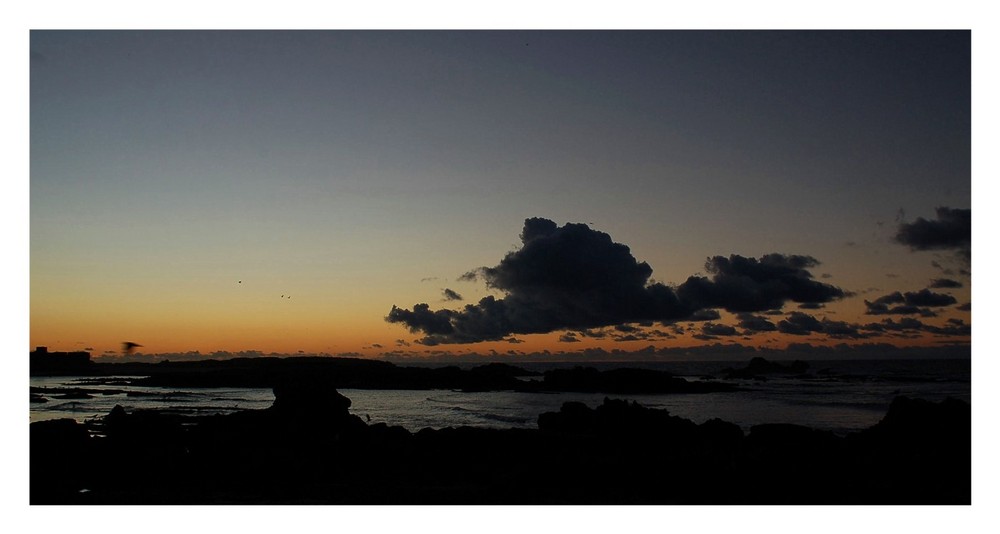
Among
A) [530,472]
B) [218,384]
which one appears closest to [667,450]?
[530,472]

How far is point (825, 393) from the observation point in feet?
258

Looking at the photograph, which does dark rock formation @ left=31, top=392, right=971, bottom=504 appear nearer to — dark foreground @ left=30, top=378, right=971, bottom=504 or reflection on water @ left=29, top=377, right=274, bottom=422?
dark foreground @ left=30, top=378, right=971, bottom=504

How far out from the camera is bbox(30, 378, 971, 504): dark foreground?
1800 centimetres

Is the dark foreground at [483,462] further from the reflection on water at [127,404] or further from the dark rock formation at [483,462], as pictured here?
the reflection on water at [127,404]

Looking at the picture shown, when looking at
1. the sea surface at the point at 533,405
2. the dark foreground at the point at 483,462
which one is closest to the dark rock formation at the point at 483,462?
the dark foreground at the point at 483,462

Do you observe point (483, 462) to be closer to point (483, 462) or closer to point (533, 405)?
point (483, 462)

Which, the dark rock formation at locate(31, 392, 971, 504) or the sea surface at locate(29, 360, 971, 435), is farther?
the sea surface at locate(29, 360, 971, 435)

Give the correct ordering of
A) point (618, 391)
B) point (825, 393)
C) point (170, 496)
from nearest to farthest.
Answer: point (170, 496)
point (825, 393)
point (618, 391)

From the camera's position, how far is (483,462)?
22.7 meters

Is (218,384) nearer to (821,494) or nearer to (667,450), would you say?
(667,450)

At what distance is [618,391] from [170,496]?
7928 cm

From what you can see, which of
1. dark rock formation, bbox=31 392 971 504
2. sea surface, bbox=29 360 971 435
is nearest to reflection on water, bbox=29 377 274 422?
sea surface, bbox=29 360 971 435

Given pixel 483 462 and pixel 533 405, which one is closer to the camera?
pixel 483 462

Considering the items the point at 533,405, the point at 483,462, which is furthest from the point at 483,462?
the point at 533,405
